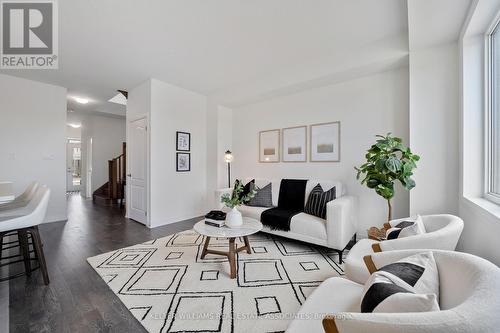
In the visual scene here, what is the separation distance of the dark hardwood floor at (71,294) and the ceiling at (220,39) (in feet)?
8.84

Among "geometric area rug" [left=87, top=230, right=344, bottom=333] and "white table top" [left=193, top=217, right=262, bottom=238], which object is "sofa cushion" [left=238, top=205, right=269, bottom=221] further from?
"white table top" [left=193, top=217, right=262, bottom=238]

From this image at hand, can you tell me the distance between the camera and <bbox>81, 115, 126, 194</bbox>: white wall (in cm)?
679

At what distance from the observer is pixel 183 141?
4.35 metres

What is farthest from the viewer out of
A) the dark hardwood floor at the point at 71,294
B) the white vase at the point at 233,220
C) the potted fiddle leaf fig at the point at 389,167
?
the white vase at the point at 233,220

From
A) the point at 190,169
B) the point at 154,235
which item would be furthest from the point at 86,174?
the point at 154,235

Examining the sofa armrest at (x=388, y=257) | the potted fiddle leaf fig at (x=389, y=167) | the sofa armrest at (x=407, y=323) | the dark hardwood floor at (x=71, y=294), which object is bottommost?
the dark hardwood floor at (x=71, y=294)

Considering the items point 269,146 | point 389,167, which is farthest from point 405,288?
point 269,146

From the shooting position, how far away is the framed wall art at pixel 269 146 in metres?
4.06

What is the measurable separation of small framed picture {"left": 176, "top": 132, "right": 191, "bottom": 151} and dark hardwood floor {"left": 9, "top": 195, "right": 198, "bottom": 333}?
175 cm

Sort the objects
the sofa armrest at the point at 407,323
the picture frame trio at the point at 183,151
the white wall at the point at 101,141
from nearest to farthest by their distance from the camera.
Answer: the sofa armrest at the point at 407,323 → the picture frame trio at the point at 183,151 → the white wall at the point at 101,141

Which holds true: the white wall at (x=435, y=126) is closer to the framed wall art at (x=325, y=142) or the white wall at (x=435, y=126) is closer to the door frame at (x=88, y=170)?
the framed wall art at (x=325, y=142)

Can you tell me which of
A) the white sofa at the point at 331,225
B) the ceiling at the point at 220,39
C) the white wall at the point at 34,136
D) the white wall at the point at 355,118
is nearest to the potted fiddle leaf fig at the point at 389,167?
the white sofa at the point at 331,225

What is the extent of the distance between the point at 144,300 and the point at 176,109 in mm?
3381

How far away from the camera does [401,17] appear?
227cm
